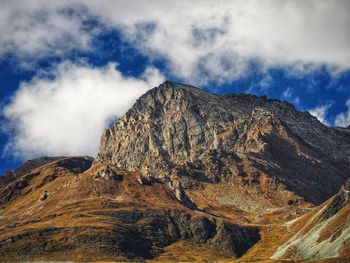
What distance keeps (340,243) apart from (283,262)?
2263cm

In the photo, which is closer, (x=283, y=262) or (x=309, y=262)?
(x=309, y=262)

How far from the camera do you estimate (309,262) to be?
183 meters

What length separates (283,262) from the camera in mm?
197625

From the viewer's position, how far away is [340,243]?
7603 inches

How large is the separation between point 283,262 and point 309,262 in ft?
52.5

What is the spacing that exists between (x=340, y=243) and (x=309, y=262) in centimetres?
1790
